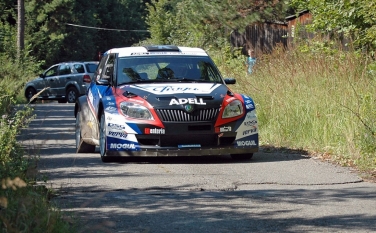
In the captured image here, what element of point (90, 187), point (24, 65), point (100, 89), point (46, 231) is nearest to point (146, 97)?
point (100, 89)

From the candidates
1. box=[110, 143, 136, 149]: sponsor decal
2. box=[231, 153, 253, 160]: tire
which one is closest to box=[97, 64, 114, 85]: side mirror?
box=[110, 143, 136, 149]: sponsor decal

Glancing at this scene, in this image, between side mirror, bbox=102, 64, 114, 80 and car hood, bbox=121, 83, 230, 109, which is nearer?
car hood, bbox=121, 83, 230, 109

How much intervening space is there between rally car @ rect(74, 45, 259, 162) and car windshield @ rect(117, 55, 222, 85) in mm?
15

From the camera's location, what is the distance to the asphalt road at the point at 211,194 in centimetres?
732

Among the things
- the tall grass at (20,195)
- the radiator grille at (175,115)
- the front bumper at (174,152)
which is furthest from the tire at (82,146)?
the radiator grille at (175,115)

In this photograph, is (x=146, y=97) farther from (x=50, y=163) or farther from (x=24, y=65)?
(x=24, y=65)

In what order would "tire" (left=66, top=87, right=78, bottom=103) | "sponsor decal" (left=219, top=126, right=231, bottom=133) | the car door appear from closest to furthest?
1. "sponsor decal" (left=219, top=126, right=231, bottom=133)
2. "tire" (left=66, top=87, right=78, bottom=103)
3. the car door

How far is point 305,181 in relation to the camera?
999 cm

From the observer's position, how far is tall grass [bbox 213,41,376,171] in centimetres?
1223

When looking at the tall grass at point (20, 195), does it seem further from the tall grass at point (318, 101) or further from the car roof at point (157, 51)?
the tall grass at point (318, 101)

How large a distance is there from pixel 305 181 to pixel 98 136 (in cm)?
376

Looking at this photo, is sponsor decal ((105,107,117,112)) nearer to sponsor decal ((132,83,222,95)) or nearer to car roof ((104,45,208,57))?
sponsor decal ((132,83,222,95))

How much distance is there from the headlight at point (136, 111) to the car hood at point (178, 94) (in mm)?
143

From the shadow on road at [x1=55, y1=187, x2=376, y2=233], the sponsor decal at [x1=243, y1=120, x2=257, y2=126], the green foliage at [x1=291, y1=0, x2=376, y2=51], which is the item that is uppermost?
the green foliage at [x1=291, y1=0, x2=376, y2=51]
